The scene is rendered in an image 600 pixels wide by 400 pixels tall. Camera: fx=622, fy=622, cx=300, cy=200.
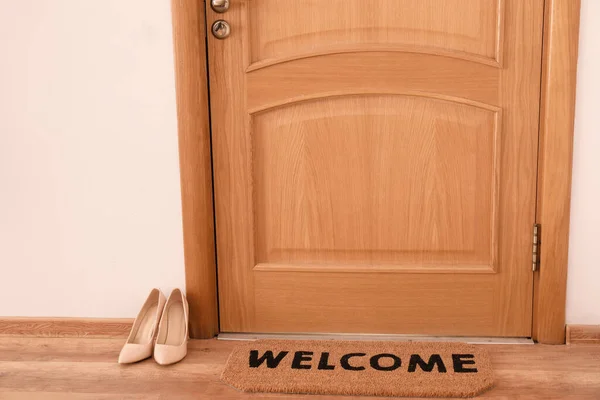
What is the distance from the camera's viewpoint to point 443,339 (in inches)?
77.0

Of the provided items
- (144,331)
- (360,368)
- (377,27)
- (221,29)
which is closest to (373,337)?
(360,368)

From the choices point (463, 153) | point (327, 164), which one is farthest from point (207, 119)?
point (463, 153)

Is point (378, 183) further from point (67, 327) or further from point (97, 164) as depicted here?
point (67, 327)

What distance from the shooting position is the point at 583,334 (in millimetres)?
1895

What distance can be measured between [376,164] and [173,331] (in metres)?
0.82

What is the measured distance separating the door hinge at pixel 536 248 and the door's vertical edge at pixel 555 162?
2 cm

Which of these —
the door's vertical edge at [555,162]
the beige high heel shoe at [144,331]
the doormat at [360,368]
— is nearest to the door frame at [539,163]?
the door's vertical edge at [555,162]

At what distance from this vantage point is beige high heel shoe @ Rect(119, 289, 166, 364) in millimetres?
1845

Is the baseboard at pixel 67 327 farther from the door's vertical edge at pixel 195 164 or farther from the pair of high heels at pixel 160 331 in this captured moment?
the door's vertical edge at pixel 195 164

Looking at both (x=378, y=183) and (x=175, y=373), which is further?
(x=378, y=183)

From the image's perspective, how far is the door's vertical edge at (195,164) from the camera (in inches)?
72.9

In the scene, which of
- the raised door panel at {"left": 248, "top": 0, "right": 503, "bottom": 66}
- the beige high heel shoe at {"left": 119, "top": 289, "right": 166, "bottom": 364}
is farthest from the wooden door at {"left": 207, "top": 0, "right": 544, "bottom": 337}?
the beige high heel shoe at {"left": 119, "top": 289, "right": 166, "bottom": 364}

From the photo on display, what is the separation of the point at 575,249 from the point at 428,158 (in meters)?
0.52

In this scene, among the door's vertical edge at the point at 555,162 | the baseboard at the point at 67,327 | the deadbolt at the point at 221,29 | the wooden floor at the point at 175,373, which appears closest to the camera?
the wooden floor at the point at 175,373
